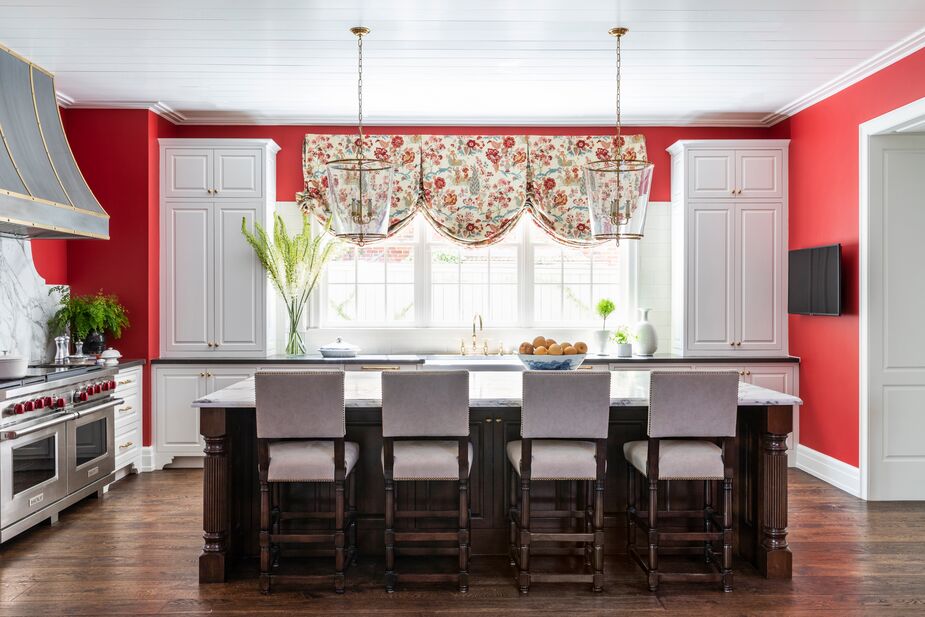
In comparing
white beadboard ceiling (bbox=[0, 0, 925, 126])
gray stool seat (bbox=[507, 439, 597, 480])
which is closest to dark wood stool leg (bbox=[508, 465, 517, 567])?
gray stool seat (bbox=[507, 439, 597, 480])

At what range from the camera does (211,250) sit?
561 cm

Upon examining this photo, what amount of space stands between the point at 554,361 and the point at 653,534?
1021mm

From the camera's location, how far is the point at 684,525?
3574mm

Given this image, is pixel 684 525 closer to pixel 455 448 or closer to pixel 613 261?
pixel 455 448

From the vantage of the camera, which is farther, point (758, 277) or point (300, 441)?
point (758, 277)

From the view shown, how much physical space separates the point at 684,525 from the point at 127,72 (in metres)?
4.61

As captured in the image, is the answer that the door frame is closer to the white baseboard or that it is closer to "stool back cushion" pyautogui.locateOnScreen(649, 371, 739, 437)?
the white baseboard

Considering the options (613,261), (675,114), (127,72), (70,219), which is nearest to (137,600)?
(70,219)

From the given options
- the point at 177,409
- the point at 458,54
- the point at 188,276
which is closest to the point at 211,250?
the point at 188,276

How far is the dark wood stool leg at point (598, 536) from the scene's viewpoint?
311 centimetres

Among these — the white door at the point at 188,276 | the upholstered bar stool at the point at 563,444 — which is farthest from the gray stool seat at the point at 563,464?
the white door at the point at 188,276

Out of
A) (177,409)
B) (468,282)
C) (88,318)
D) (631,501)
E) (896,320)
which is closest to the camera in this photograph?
(631,501)

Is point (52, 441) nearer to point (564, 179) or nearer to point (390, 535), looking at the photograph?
point (390, 535)

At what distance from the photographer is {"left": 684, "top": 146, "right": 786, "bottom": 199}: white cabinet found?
5707 millimetres
